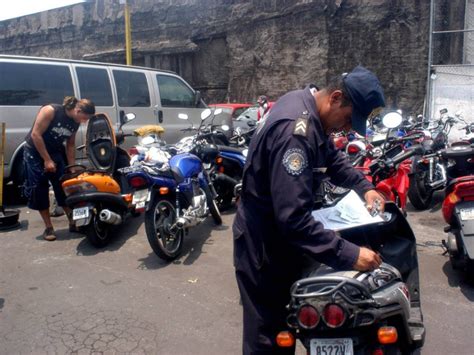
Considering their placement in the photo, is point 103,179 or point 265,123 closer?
point 265,123

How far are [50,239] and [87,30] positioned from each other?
22.9 metres

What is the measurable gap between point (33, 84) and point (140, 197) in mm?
3197

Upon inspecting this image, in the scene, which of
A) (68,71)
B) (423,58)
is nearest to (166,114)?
(68,71)

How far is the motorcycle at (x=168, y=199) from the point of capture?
4826mm

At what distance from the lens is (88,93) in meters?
7.70

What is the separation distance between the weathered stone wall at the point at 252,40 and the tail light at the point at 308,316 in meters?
15.5

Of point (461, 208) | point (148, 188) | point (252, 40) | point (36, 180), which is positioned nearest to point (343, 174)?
point (461, 208)

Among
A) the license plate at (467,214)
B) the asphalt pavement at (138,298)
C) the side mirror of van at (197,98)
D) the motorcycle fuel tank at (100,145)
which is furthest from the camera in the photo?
the side mirror of van at (197,98)

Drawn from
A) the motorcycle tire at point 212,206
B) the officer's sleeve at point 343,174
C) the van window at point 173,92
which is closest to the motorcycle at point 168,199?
the motorcycle tire at point 212,206

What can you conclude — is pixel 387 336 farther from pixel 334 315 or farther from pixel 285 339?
pixel 285 339

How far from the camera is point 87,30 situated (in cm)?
2608

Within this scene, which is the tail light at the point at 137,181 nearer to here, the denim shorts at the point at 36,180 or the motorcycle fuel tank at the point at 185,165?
the motorcycle fuel tank at the point at 185,165

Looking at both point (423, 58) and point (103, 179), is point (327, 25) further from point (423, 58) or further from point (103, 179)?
point (103, 179)

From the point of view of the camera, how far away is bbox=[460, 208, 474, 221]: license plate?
400 centimetres
